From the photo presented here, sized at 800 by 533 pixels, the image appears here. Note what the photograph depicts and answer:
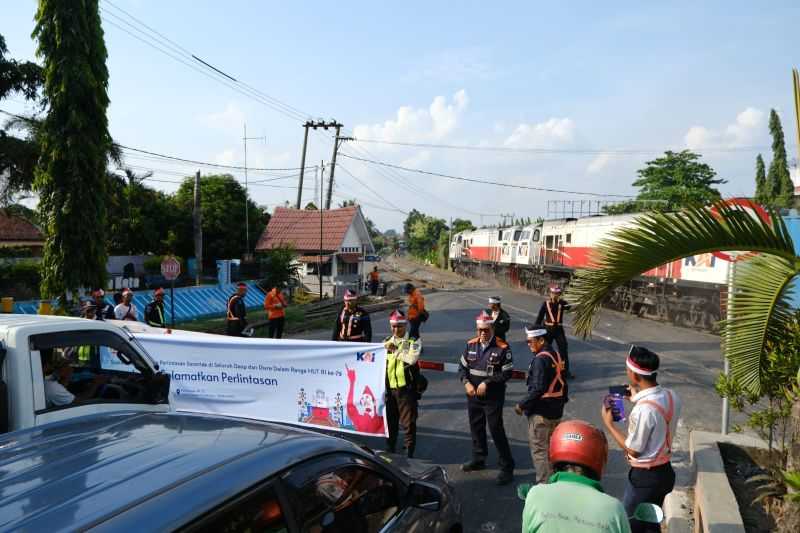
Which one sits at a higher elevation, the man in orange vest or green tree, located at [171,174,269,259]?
green tree, located at [171,174,269,259]

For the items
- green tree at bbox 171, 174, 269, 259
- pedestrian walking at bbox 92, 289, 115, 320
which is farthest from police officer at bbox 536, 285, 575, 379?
green tree at bbox 171, 174, 269, 259

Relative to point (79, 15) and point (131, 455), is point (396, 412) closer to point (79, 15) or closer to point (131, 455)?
point (131, 455)

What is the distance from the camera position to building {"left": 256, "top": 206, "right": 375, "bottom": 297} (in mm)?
28688

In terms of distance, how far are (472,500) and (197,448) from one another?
139 inches

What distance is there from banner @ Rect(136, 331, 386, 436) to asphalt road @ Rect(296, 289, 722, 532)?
691 mm

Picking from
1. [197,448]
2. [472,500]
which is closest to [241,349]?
[472,500]

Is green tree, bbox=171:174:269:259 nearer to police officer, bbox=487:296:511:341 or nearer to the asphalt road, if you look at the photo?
the asphalt road

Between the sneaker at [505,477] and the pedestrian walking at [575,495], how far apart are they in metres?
3.47

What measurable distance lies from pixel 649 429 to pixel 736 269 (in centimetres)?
187

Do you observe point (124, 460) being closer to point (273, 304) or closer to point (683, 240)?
point (683, 240)

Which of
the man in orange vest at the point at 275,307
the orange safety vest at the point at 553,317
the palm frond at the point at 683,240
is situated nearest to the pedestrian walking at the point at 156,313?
the man in orange vest at the point at 275,307

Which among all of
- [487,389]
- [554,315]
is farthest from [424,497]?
[554,315]

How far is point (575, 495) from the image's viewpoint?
2102mm

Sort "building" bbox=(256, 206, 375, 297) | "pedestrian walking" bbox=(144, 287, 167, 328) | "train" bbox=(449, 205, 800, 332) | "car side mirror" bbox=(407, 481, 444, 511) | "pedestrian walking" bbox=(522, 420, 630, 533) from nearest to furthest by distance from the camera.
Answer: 1. "pedestrian walking" bbox=(522, 420, 630, 533)
2. "car side mirror" bbox=(407, 481, 444, 511)
3. "pedestrian walking" bbox=(144, 287, 167, 328)
4. "train" bbox=(449, 205, 800, 332)
5. "building" bbox=(256, 206, 375, 297)
